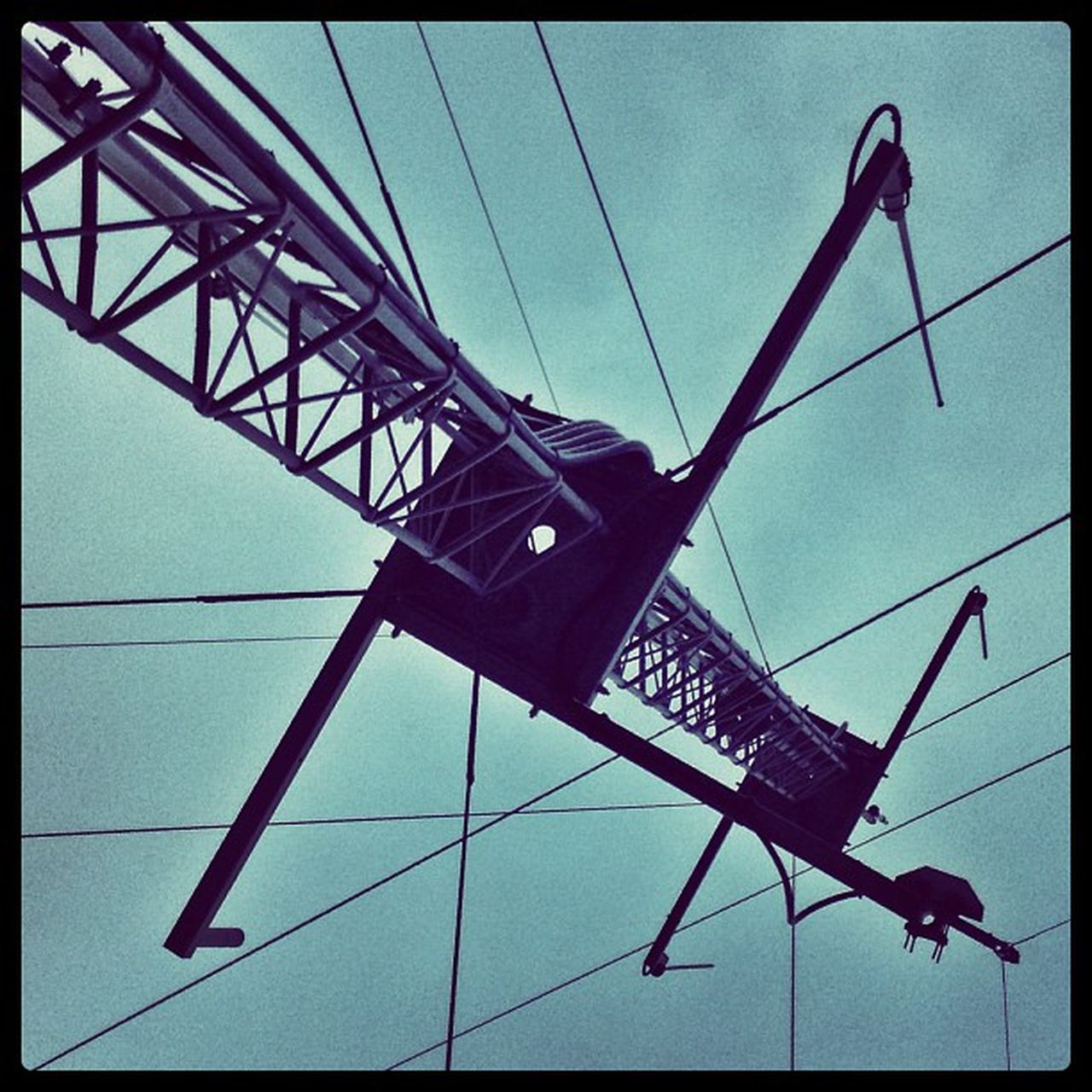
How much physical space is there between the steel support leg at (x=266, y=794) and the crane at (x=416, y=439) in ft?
0.06

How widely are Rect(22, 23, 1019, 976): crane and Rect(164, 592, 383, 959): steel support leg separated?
18 millimetres

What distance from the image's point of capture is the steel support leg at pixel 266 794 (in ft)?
28.8

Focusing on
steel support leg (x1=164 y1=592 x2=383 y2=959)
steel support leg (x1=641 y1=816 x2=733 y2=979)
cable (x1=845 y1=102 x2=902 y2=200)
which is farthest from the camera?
steel support leg (x1=641 y1=816 x2=733 y2=979)

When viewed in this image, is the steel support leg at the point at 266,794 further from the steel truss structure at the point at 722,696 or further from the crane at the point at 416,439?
the steel truss structure at the point at 722,696

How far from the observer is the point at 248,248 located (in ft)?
19.2

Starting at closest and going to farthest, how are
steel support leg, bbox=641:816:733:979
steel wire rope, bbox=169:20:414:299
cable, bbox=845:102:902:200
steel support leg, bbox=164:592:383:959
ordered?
steel wire rope, bbox=169:20:414:299, cable, bbox=845:102:902:200, steel support leg, bbox=164:592:383:959, steel support leg, bbox=641:816:733:979

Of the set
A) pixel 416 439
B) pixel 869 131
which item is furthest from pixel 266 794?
pixel 869 131

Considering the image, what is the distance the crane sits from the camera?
5422 millimetres

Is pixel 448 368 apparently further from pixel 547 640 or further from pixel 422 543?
pixel 547 640

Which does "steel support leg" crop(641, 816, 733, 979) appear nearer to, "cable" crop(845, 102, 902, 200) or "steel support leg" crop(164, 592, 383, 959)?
"steel support leg" crop(164, 592, 383, 959)

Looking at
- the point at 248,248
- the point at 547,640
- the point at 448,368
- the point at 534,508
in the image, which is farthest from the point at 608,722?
the point at 248,248

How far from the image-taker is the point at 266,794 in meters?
8.85

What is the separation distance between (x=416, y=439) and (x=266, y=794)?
320 centimetres

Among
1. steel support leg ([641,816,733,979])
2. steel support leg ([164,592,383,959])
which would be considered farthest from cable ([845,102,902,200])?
steel support leg ([641,816,733,979])
